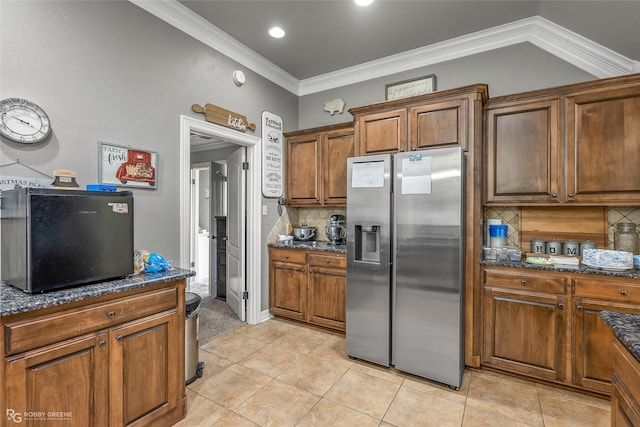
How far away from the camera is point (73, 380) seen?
138 cm

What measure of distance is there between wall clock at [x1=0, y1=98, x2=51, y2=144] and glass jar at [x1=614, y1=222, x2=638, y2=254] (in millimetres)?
4076

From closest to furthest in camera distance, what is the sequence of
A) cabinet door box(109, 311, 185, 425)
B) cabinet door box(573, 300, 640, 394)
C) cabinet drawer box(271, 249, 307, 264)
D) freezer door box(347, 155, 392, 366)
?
cabinet door box(109, 311, 185, 425), cabinet door box(573, 300, 640, 394), freezer door box(347, 155, 392, 366), cabinet drawer box(271, 249, 307, 264)

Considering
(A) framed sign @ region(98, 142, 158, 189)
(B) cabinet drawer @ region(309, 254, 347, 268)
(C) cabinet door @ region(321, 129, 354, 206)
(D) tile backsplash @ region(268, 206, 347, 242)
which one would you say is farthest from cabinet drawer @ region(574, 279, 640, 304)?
(A) framed sign @ region(98, 142, 158, 189)

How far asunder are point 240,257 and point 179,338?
5.66 feet

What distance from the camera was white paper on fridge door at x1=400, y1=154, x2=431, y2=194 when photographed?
2324 millimetres

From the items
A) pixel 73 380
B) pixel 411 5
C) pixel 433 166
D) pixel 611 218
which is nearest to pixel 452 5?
pixel 411 5

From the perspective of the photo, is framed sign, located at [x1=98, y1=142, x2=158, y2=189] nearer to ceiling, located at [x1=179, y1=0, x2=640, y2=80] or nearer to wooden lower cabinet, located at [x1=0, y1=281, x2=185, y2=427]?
wooden lower cabinet, located at [x1=0, y1=281, x2=185, y2=427]

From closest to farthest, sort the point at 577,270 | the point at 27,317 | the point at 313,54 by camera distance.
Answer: the point at 27,317, the point at 577,270, the point at 313,54

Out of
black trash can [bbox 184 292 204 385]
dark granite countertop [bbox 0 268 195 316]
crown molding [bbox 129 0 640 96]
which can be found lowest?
black trash can [bbox 184 292 204 385]

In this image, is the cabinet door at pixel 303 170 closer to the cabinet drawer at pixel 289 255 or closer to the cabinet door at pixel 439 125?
the cabinet drawer at pixel 289 255

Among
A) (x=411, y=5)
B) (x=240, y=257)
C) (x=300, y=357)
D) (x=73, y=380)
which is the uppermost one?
(x=411, y=5)

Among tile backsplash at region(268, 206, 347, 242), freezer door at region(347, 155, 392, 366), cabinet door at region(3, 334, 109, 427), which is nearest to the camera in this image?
cabinet door at region(3, 334, 109, 427)

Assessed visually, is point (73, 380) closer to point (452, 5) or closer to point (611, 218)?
point (452, 5)

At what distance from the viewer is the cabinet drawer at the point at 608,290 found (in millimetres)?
1956
